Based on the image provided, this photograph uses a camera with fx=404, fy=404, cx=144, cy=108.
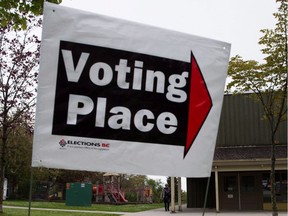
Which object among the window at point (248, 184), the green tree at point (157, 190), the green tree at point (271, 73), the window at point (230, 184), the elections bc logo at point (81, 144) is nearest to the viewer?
the elections bc logo at point (81, 144)

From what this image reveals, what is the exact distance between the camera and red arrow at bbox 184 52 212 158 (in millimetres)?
3568

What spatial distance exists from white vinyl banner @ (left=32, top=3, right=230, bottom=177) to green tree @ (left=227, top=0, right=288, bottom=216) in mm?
14495

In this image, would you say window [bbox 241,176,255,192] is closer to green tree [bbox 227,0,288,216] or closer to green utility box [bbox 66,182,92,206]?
green tree [bbox 227,0,288,216]

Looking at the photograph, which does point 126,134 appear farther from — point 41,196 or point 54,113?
point 41,196

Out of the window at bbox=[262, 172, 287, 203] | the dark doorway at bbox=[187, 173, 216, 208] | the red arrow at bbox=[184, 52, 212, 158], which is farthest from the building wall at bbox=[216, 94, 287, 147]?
the red arrow at bbox=[184, 52, 212, 158]

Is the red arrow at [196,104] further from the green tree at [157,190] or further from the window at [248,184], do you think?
the green tree at [157,190]

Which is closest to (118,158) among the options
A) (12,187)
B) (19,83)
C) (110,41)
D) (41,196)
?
(110,41)

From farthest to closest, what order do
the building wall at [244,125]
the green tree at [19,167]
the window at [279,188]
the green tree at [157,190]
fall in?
1. the green tree at [157,190]
2. the green tree at [19,167]
3. the building wall at [244,125]
4. the window at [279,188]

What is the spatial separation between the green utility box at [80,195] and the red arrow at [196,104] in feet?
81.8

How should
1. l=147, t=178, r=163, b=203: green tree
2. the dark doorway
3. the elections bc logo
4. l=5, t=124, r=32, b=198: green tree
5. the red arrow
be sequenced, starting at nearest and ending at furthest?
1. the elections bc logo
2. the red arrow
3. the dark doorway
4. l=5, t=124, r=32, b=198: green tree
5. l=147, t=178, r=163, b=203: green tree

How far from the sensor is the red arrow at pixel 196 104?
3568 millimetres

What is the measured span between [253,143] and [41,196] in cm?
1878

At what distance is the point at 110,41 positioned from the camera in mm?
3307

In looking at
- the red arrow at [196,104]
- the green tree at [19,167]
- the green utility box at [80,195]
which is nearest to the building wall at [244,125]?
the green utility box at [80,195]
